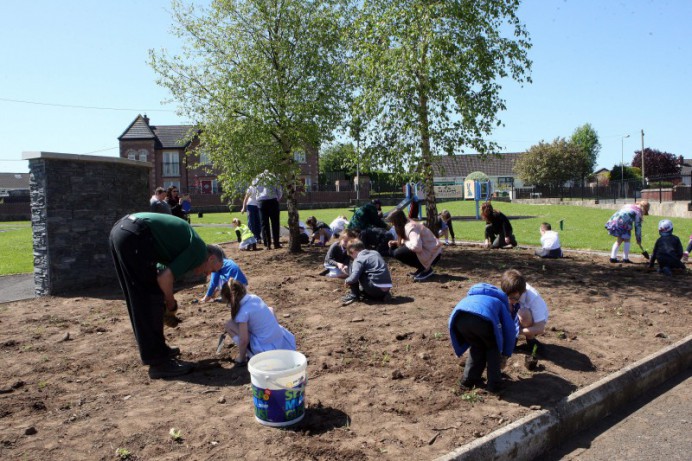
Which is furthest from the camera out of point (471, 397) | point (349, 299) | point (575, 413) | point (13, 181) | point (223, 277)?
point (13, 181)

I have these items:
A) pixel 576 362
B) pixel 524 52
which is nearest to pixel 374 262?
pixel 576 362

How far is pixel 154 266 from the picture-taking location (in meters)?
5.02

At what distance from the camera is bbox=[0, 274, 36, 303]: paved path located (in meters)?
8.99

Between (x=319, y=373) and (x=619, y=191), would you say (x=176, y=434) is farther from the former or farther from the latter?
(x=619, y=191)

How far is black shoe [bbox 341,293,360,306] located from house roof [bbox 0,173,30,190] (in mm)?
99114

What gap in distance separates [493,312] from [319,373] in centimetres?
172

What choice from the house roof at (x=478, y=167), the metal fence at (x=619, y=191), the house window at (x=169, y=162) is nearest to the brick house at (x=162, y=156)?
the house window at (x=169, y=162)

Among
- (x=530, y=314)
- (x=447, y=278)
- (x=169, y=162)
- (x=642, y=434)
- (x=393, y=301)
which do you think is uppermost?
(x=169, y=162)

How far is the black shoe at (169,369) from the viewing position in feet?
16.7

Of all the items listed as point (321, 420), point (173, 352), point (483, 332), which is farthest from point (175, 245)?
point (483, 332)

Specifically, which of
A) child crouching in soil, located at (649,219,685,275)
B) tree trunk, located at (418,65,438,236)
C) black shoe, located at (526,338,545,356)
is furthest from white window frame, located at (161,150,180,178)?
black shoe, located at (526,338,545,356)

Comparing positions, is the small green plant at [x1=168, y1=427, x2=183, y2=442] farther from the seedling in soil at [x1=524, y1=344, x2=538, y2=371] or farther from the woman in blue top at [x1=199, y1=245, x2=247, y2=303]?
the woman in blue top at [x1=199, y1=245, x2=247, y2=303]

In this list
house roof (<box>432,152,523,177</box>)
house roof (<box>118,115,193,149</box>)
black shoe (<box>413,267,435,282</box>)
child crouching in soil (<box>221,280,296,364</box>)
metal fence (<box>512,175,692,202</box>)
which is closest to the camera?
child crouching in soil (<box>221,280,296,364</box>)

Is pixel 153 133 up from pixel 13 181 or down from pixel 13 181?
up
